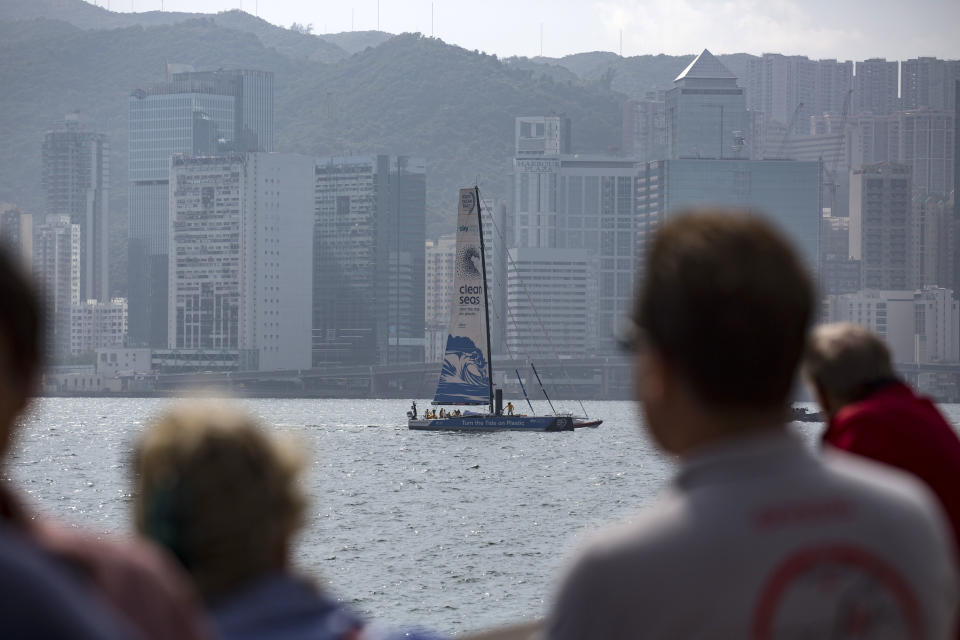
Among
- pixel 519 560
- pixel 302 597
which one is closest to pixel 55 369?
pixel 519 560

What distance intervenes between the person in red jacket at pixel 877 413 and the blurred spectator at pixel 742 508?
4.60 ft

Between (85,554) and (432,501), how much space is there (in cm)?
4370

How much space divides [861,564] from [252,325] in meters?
183

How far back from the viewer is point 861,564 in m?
1.99

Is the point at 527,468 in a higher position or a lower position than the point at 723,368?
lower

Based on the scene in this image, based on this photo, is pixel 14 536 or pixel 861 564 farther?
pixel 861 564

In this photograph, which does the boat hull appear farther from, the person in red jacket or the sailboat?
the person in red jacket

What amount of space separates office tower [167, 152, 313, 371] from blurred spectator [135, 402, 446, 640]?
18045 cm

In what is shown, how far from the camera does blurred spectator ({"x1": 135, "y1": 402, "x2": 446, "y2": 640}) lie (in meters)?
1.91

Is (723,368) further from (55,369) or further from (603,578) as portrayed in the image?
(55,369)

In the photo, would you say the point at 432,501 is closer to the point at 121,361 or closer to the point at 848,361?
the point at 848,361

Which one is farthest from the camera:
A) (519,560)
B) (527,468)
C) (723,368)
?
(527,468)

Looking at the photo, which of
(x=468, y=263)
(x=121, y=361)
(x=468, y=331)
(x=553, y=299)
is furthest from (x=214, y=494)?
(x=553, y=299)

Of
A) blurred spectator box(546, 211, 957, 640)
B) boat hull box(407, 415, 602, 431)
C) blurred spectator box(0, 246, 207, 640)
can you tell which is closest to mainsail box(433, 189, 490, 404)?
boat hull box(407, 415, 602, 431)
